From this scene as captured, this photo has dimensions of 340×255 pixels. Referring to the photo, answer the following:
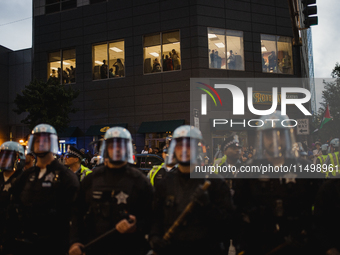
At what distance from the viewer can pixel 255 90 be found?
2052 centimetres

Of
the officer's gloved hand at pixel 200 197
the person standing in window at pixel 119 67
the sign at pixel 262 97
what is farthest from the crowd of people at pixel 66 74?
the officer's gloved hand at pixel 200 197

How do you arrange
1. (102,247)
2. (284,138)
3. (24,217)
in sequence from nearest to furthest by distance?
(102,247) < (284,138) < (24,217)

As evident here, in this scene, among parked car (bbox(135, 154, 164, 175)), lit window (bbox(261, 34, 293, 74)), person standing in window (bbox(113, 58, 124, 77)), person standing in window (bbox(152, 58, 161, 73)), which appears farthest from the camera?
person standing in window (bbox(113, 58, 124, 77))

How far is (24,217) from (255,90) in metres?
18.6

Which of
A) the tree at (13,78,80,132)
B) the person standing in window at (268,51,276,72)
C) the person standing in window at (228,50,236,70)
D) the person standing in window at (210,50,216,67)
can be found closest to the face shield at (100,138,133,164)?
the tree at (13,78,80,132)

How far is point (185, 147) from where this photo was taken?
334 centimetres

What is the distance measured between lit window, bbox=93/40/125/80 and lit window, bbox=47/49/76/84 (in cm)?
203

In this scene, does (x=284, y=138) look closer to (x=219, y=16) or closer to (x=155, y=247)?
(x=155, y=247)

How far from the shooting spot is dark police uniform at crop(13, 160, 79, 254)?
388cm

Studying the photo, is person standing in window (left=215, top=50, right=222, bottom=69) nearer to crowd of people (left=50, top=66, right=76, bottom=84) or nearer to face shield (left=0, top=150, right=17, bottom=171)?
crowd of people (left=50, top=66, right=76, bottom=84)

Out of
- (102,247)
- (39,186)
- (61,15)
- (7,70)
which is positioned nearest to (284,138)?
(102,247)

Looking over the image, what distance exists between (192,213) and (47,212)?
1967mm

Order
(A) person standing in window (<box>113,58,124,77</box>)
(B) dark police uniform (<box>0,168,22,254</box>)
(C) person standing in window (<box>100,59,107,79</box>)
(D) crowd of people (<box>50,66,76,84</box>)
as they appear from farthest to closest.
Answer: (D) crowd of people (<box>50,66,76,84</box>)
(C) person standing in window (<box>100,59,107,79</box>)
(A) person standing in window (<box>113,58,124,77</box>)
(B) dark police uniform (<box>0,168,22,254</box>)

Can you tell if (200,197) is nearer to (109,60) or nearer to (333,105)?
(109,60)
